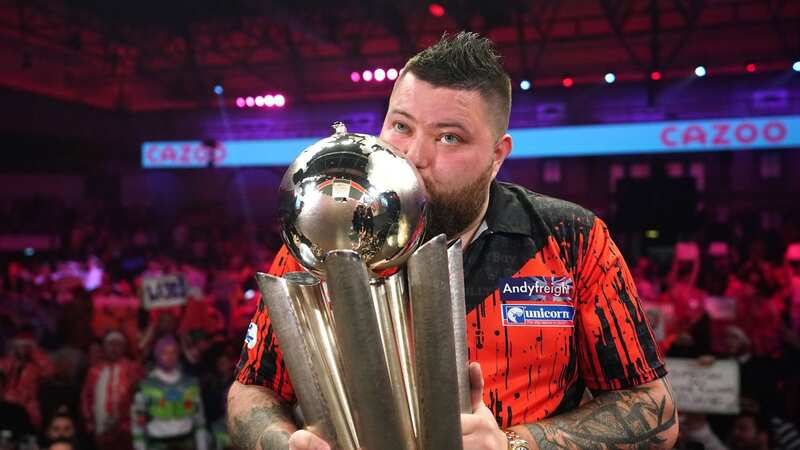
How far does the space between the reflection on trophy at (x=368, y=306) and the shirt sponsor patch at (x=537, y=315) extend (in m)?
0.59

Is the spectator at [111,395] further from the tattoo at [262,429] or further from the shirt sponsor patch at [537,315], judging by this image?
the shirt sponsor patch at [537,315]

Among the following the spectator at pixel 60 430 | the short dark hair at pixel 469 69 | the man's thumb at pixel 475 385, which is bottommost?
the spectator at pixel 60 430

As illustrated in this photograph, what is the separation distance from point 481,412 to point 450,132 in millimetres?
513

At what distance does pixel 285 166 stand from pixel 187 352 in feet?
31.6

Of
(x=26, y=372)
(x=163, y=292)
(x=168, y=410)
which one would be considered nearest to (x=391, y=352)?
(x=168, y=410)

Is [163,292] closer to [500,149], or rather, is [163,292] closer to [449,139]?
[500,149]

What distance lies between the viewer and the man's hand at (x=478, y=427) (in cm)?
104

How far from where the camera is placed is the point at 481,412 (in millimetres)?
1079

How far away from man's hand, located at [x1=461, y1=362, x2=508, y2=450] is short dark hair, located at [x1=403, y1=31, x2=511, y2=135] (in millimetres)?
554

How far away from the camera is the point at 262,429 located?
1.47 metres

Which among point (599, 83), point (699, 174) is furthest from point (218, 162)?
point (699, 174)

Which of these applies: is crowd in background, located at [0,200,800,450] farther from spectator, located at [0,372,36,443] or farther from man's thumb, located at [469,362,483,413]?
man's thumb, located at [469,362,483,413]

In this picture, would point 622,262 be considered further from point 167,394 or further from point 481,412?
point 167,394

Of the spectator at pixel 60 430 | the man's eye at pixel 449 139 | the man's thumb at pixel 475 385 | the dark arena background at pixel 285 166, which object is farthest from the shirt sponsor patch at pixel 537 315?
the spectator at pixel 60 430
